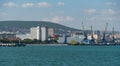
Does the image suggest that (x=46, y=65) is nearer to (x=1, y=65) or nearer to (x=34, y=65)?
(x=34, y=65)

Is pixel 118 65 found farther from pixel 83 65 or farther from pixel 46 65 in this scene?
pixel 46 65

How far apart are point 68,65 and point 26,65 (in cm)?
445

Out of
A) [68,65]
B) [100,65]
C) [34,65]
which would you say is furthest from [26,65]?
[100,65]

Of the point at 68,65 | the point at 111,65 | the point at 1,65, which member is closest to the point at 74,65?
the point at 68,65

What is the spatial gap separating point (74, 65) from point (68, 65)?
72 centimetres

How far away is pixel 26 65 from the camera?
164 ft

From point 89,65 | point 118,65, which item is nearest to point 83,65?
point 89,65

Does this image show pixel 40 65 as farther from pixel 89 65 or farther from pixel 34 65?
pixel 89 65

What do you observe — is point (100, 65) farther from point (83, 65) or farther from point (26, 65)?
point (26, 65)

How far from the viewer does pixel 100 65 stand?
51.3 metres

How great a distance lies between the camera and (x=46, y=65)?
5097cm

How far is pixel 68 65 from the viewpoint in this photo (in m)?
50.7

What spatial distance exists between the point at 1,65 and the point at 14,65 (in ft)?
4.69

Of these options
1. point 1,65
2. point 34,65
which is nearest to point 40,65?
point 34,65
